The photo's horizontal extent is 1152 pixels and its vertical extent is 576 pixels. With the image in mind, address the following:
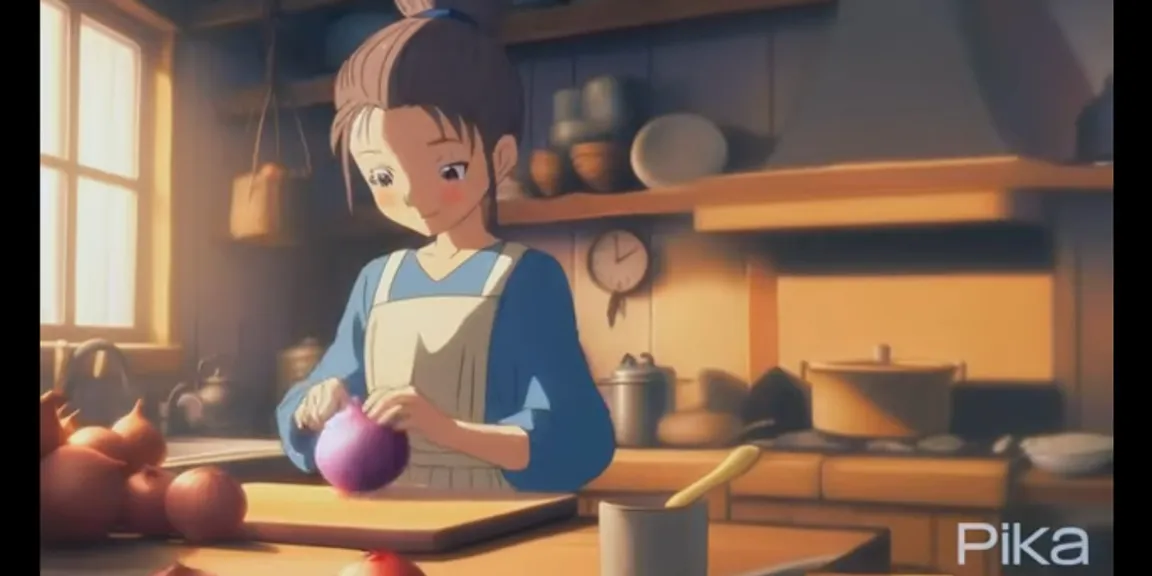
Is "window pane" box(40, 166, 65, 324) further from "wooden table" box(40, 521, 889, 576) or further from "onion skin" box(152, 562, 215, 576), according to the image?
"onion skin" box(152, 562, 215, 576)

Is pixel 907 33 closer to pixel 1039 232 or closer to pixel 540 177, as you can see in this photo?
pixel 1039 232

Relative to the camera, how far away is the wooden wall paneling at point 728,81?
54.1 inches

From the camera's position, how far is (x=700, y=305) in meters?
1.38

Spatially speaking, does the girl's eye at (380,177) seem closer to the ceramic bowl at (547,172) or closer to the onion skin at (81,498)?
the ceramic bowl at (547,172)

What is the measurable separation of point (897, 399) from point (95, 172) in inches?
39.1

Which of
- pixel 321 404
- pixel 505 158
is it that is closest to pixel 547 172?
pixel 505 158

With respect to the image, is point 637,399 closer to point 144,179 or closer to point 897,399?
point 897,399

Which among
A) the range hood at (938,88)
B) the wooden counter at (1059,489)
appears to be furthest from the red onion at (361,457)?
the wooden counter at (1059,489)

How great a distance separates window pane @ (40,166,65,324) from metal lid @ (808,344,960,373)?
0.93 metres

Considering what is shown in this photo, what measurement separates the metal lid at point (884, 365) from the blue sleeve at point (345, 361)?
0.53 meters

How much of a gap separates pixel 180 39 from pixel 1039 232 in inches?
41.4

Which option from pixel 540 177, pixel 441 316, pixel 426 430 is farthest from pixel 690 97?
pixel 426 430

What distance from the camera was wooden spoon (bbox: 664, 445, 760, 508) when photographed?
113 cm

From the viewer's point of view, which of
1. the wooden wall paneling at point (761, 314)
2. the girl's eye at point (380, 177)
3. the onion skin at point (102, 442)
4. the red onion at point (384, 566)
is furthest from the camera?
the girl's eye at point (380, 177)
